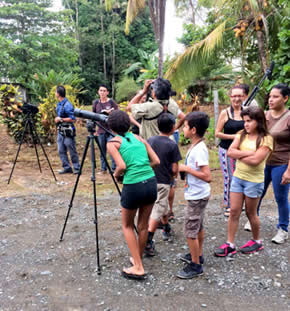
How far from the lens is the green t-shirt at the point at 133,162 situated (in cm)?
238

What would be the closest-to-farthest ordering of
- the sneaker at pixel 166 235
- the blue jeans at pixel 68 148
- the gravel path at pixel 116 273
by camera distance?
the gravel path at pixel 116 273 < the sneaker at pixel 166 235 < the blue jeans at pixel 68 148

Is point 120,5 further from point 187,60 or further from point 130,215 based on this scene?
point 130,215

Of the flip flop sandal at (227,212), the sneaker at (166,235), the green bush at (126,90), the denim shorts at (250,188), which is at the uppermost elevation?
the green bush at (126,90)

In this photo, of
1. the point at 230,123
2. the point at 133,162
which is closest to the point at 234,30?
the point at 230,123

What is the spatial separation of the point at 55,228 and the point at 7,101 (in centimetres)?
552

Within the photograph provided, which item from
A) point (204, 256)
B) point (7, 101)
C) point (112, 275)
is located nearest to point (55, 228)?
point (112, 275)

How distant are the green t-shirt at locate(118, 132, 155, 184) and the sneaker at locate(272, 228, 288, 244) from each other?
1.74 meters

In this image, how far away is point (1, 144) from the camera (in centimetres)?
883

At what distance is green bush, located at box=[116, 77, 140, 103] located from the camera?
19453mm

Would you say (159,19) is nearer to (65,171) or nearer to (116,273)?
(65,171)

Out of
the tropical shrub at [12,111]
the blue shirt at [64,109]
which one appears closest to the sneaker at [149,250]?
the blue shirt at [64,109]

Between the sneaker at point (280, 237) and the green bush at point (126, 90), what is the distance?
16814 millimetres

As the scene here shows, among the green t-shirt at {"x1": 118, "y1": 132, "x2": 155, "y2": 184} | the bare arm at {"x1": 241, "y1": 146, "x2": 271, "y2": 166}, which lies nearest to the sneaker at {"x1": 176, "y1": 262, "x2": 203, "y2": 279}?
the green t-shirt at {"x1": 118, "y1": 132, "x2": 155, "y2": 184}

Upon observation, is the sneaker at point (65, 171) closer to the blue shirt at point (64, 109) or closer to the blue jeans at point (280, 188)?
the blue shirt at point (64, 109)
